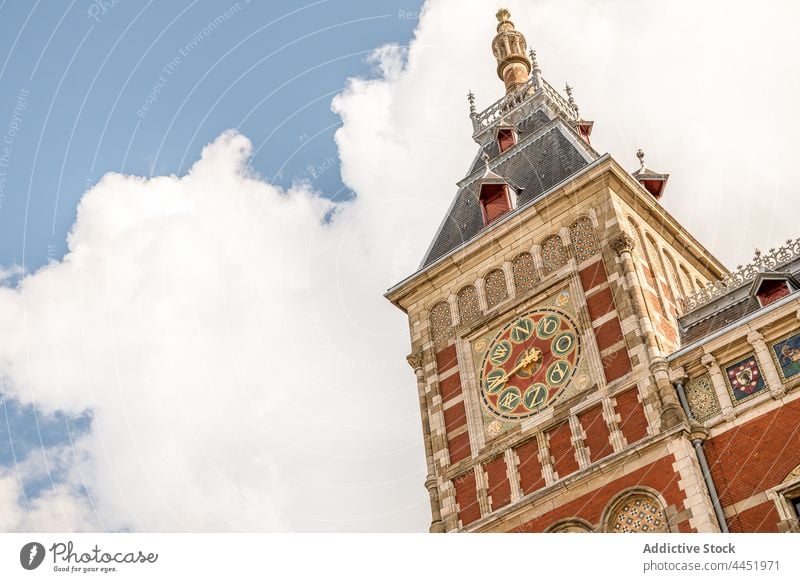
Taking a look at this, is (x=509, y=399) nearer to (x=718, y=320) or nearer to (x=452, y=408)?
(x=452, y=408)

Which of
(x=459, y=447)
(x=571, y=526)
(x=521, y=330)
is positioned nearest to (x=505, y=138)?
(x=521, y=330)

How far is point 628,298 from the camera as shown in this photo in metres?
25.9

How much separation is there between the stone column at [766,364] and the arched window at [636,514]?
3191mm

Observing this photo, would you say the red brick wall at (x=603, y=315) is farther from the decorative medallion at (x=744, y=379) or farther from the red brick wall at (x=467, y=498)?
the red brick wall at (x=467, y=498)

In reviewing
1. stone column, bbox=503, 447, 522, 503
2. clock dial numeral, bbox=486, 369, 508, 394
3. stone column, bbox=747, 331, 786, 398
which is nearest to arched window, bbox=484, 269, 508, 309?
clock dial numeral, bbox=486, 369, 508, 394

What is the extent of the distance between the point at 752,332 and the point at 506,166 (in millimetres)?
11885

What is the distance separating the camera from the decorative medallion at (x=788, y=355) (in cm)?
2255

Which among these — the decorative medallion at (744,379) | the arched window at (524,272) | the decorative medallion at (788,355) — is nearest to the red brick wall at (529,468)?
the arched window at (524,272)

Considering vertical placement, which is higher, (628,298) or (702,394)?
(628,298)

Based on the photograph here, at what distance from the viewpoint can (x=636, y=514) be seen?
74.8ft

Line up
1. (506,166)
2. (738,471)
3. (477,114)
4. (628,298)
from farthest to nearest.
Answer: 1. (477,114)
2. (506,166)
3. (628,298)
4. (738,471)

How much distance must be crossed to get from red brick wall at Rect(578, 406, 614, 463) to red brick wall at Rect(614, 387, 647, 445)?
0.40 m
